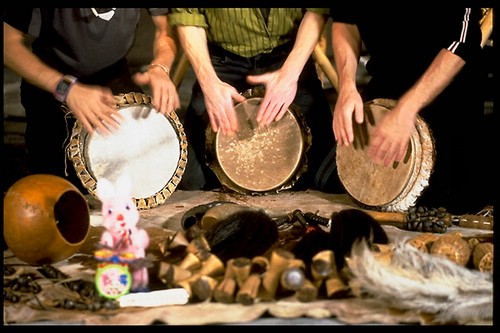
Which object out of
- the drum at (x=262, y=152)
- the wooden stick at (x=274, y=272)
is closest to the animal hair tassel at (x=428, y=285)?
the wooden stick at (x=274, y=272)

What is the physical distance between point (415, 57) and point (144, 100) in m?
1.31

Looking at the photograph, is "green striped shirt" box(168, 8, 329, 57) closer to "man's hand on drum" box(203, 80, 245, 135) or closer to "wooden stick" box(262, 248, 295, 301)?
"man's hand on drum" box(203, 80, 245, 135)

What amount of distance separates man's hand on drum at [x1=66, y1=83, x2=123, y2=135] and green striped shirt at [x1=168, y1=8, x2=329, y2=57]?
51cm

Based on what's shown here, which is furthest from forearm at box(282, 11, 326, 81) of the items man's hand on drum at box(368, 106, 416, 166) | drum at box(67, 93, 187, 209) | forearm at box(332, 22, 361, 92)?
drum at box(67, 93, 187, 209)

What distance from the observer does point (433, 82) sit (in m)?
3.44

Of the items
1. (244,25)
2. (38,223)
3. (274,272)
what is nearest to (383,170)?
(244,25)

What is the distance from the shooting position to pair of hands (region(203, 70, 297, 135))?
Result: 371cm

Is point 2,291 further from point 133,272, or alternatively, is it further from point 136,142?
point 136,142

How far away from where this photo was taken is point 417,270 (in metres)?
2.56

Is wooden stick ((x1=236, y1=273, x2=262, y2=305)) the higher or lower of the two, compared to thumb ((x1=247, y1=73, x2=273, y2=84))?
lower

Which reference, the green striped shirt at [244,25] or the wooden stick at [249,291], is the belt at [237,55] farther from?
the wooden stick at [249,291]

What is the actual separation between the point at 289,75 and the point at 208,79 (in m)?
0.39

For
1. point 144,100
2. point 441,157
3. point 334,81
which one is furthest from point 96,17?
point 441,157

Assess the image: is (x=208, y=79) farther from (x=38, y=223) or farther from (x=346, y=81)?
(x=38, y=223)
